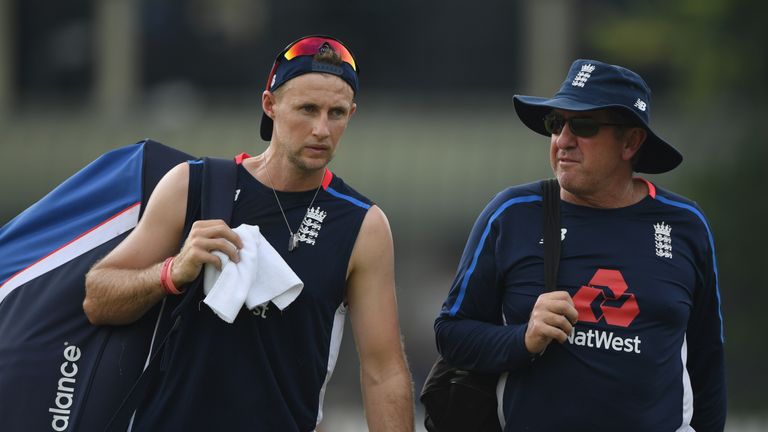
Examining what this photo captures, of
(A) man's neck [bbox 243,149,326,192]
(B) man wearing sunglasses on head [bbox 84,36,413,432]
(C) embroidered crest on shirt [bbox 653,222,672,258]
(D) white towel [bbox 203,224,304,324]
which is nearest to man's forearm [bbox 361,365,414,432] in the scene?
(B) man wearing sunglasses on head [bbox 84,36,413,432]

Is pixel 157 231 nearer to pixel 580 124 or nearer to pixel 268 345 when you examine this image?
pixel 268 345

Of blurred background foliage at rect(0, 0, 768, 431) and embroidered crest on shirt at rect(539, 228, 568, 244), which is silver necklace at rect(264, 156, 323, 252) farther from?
blurred background foliage at rect(0, 0, 768, 431)

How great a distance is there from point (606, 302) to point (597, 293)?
1.9 inches

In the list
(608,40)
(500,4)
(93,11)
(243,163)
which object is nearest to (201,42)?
(93,11)

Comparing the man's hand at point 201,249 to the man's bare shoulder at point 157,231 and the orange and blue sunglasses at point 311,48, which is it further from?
the orange and blue sunglasses at point 311,48

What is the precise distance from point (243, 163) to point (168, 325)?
28.9 inches

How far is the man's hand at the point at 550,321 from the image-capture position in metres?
5.10

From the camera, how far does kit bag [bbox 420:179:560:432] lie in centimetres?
547

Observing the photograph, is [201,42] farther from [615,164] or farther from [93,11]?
[615,164]

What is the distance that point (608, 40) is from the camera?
1880cm

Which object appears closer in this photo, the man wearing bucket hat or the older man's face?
the man wearing bucket hat

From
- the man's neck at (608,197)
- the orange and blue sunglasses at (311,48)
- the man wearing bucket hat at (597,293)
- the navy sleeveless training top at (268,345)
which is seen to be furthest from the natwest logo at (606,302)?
the orange and blue sunglasses at (311,48)

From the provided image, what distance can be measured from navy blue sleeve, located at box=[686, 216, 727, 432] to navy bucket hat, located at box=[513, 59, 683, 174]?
1.31 feet

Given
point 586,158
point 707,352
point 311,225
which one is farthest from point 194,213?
point 707,352
